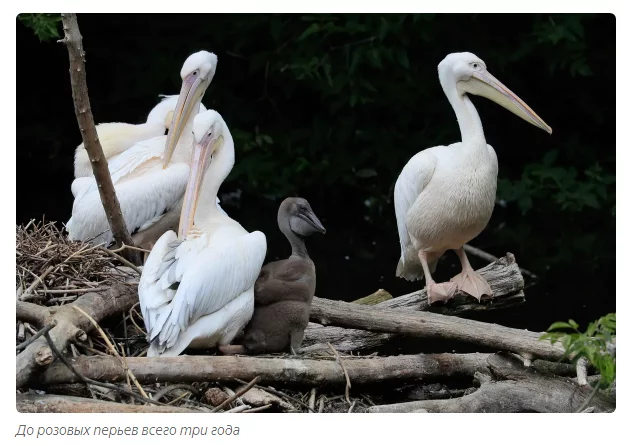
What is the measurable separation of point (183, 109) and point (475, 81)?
1.65 m

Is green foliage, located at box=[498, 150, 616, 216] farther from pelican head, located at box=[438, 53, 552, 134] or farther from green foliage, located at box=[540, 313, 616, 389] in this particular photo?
green foliage, located at box=[540, 313, 616, 389]

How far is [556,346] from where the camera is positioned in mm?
4988

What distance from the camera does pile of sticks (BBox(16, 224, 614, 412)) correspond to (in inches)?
168

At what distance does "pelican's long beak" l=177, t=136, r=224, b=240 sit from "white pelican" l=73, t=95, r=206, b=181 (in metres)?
1.03

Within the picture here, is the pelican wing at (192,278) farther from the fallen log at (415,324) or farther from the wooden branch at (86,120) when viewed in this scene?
the fallen log at (415,324)

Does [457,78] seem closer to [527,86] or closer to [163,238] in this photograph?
[163,238]

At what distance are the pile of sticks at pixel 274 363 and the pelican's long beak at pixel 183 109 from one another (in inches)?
31.9

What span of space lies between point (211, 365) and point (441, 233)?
6.26 feet

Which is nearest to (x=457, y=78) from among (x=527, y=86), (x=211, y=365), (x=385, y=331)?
A: (x=385, y=331)

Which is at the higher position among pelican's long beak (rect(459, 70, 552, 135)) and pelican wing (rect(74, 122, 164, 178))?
pelican's long beak (rect(459, 70, 552, 135))

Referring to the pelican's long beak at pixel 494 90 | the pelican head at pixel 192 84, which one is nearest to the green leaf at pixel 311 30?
the pelican head at pixel 192 84

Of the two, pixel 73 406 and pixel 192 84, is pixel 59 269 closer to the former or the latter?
pixel 73 406

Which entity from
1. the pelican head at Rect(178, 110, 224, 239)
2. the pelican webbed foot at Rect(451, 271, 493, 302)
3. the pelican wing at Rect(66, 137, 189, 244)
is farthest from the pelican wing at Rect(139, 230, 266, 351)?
the pelican webbed foot at Rect(451, 271, 493, 302)

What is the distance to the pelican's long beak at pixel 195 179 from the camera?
5.06 meters
